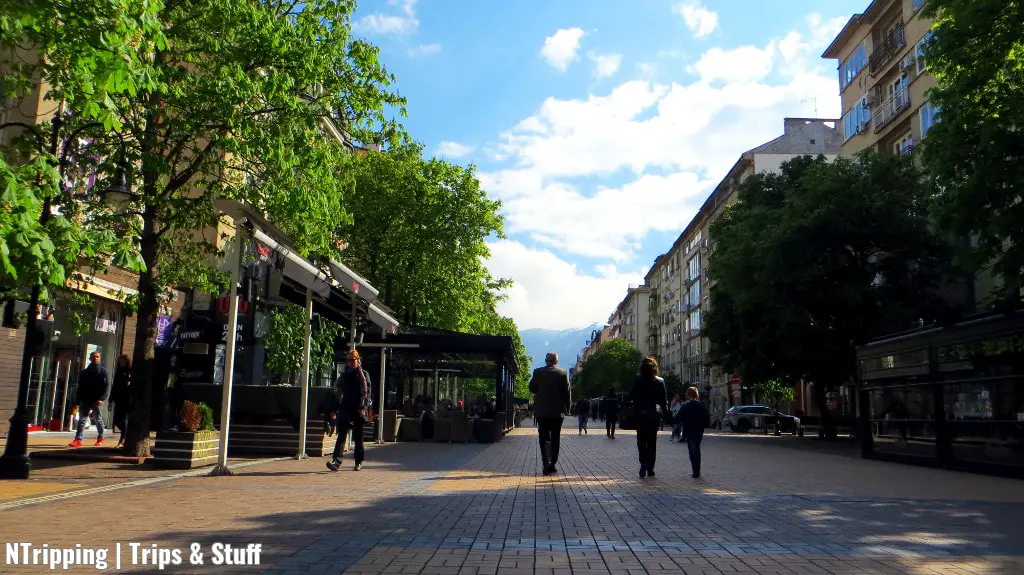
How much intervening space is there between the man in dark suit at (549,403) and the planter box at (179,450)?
528cm

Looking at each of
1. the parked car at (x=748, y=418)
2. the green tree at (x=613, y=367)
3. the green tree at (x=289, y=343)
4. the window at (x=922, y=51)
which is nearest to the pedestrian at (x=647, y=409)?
the window at (x=922, y=51)

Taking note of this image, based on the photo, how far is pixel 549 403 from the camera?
12891mm

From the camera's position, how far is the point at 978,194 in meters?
15.1

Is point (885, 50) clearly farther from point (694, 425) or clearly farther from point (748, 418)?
point (694, 425)

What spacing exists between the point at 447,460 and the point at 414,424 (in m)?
7.61

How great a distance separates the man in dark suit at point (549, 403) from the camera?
12852 millimetres

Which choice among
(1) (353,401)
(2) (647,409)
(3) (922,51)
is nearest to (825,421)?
(3) (922,51)

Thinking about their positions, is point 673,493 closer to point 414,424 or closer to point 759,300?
point 414,424

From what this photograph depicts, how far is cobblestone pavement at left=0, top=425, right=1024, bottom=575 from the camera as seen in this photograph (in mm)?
5637

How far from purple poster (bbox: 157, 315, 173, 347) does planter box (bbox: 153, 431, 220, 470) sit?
45.9 feet

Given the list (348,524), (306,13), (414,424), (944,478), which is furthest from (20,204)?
(414,424)

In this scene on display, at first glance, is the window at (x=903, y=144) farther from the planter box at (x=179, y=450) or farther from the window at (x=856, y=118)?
the planter box at (x=179, y=450)

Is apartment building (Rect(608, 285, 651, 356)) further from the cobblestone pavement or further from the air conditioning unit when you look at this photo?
the cobblestone pavement

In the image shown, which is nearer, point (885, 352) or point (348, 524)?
point (348, 524)
